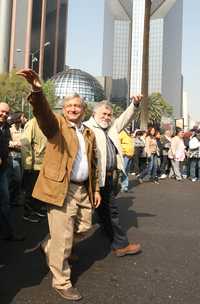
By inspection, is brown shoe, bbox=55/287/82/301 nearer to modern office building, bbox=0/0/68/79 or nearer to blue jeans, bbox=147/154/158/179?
blue jeans, bbox=147/154/158/179

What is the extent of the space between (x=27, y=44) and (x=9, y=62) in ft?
21.6

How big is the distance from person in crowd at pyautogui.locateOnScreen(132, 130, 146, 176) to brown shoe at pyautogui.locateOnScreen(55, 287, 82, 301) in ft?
37.4

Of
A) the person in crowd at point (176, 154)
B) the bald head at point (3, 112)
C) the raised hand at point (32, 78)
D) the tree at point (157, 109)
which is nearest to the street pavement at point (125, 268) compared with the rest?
the bald head at point (3, 112)

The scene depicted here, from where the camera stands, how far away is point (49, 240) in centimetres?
438

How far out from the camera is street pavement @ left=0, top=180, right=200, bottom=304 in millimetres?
4059

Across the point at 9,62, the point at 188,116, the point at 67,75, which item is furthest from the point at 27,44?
the point at 188,116

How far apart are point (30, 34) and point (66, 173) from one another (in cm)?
8924

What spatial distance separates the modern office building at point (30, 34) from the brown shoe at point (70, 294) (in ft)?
239

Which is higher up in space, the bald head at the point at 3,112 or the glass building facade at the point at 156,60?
the glass building facade at the point at 156,60

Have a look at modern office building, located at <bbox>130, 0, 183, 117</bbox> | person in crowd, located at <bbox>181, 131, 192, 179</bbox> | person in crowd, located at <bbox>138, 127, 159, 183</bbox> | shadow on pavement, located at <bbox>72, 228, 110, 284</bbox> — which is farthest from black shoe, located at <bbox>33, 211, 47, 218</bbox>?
modern office building, located at <bbox>130, 0, 183, 117</bbox>

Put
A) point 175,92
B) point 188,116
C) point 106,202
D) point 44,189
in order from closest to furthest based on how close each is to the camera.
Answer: point 44,189 < point 106,202 < point 175,92 < point 188,116

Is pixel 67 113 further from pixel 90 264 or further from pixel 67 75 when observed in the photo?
pixel 67 75

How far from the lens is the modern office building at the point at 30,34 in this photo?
82719 millimetres

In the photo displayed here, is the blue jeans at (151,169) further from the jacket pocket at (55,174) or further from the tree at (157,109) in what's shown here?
the tree at (157,109)
